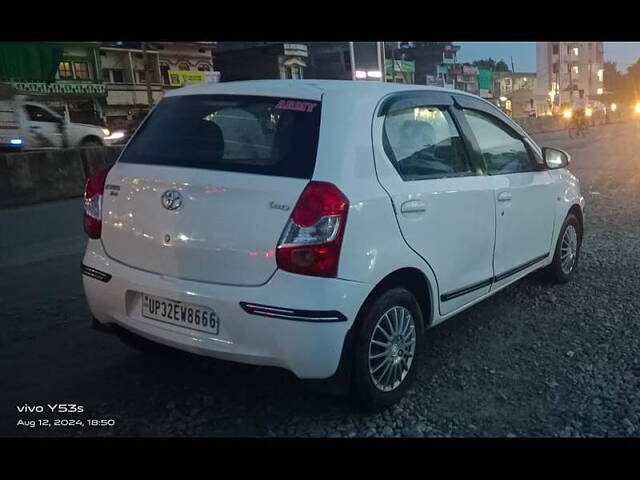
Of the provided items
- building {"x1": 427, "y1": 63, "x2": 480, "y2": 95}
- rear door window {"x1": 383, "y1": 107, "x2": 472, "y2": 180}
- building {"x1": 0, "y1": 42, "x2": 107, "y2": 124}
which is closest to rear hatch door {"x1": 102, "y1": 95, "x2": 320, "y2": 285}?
rear door window {"x1": 383, "y1": 107, "x2": 472, "y2": 180}

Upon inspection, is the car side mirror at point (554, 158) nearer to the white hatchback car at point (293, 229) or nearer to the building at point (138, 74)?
the white hatchback car at point (293, 229)

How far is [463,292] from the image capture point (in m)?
3.65

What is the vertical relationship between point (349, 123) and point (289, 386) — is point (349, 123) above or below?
above

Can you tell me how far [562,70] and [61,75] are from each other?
6928cm

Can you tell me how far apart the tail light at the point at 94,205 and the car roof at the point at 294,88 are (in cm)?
67

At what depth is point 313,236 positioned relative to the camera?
270 cm

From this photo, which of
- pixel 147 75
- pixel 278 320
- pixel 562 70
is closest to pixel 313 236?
pixel 278 320

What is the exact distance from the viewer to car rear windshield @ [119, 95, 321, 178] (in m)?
2.86

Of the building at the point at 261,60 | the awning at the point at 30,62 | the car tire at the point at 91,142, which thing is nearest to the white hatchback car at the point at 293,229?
the car tire at the point at 91,142

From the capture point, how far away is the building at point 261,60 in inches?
1706

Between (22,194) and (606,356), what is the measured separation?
742cm

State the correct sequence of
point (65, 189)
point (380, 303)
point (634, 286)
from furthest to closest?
point (65, 189), point (634, 286), point (380, 303)

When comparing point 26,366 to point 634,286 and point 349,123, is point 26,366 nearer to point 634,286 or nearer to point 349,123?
point 349,123
